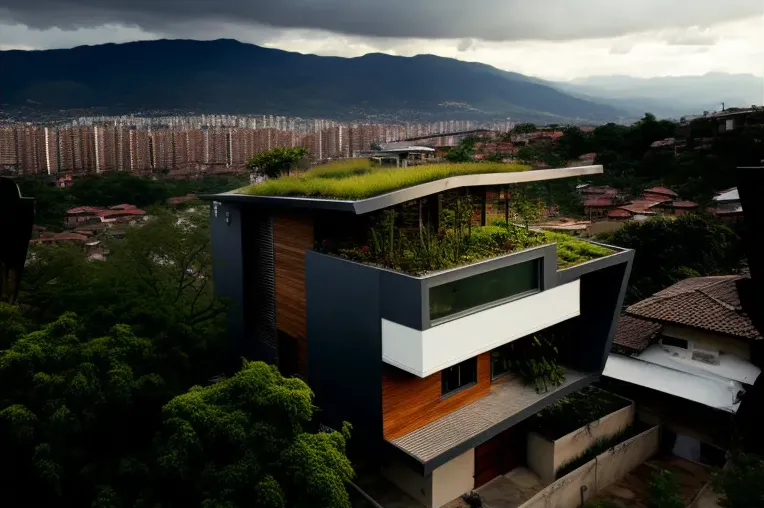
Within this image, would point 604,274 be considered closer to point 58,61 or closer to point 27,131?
point 27,131

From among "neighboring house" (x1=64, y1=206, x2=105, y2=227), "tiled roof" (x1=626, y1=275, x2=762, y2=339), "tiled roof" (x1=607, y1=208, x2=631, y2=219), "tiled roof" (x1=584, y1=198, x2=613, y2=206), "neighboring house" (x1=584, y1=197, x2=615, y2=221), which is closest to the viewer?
"tiled roof" (x1=626, y1=275, x2=762, y2=339)

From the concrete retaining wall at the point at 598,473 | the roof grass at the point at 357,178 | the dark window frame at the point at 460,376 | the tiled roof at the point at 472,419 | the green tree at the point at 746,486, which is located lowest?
the concrete retaining wall at the point at 598,473

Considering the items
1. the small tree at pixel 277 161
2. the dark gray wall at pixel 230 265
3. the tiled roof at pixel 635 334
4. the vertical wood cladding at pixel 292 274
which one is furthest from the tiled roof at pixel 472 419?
the small tree at pixel 277 161

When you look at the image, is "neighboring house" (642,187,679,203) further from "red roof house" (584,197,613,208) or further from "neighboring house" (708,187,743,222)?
"neighboring house" (708,187,743,222)

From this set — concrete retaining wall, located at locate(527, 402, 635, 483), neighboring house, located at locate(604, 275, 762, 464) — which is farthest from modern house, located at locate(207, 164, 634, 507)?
neighboring house, located at locate(604, 275, 762, 464)

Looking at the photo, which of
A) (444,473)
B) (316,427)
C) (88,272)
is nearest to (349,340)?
(316,427)

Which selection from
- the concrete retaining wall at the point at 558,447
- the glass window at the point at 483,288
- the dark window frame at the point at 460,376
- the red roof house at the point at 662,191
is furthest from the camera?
the red roof house at the point at 662,191

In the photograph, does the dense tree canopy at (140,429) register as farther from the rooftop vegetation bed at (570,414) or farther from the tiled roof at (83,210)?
the tiled roof at (83,210)
